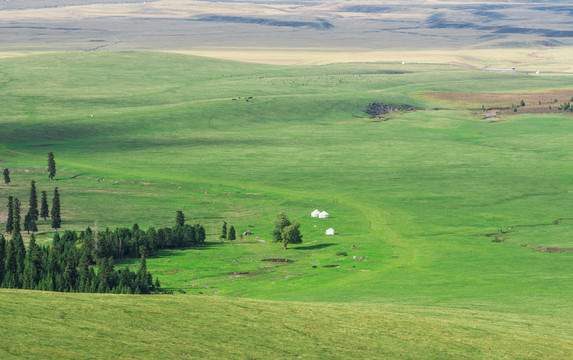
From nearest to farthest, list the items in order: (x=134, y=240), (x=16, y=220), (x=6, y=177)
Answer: (x=134, y=240), (x=16, y=220), (x=6, y=177)

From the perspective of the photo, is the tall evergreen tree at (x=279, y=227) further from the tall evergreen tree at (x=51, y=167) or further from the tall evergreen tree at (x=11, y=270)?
the tall evergreen tree at (x=51, y=167)

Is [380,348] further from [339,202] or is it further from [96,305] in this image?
[339,202]

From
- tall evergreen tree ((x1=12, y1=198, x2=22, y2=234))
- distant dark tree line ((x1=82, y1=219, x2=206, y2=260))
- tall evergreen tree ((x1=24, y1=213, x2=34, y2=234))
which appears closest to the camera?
distant dark tree line ((x1=82, y1=219, x2=206, y2=260))

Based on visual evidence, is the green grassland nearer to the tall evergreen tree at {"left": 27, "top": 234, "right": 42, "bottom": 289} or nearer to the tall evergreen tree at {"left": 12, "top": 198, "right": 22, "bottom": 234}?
the tall evergreen tree at {"left": 12, "top": 198, "right": 22, "bottom": 234}

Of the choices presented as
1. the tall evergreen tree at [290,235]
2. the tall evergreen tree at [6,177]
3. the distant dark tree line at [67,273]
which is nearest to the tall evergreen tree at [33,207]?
the distant dark tree line at [67,273]

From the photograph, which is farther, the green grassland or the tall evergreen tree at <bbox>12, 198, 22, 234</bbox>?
the tall evergreen tree at <bbox>12, 198, 22, 234</bbox>

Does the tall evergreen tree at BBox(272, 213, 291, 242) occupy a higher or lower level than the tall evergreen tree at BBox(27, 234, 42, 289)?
lower

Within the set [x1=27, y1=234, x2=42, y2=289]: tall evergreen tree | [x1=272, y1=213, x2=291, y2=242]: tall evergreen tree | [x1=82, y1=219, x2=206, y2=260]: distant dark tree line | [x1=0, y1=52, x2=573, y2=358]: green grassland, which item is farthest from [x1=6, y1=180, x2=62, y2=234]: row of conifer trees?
[x1=272, y1=213, x2=291, y2=242]: tall evergreen tree

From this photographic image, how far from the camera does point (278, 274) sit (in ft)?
357

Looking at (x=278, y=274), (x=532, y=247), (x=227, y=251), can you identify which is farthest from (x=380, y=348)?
(x=532, y=247)

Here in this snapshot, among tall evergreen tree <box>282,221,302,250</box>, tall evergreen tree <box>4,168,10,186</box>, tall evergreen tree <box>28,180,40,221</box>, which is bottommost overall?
tall evergreen tree <box>282,221,302,250</box>

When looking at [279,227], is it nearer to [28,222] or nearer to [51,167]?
[28,222]

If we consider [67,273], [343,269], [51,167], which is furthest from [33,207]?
[343,269]

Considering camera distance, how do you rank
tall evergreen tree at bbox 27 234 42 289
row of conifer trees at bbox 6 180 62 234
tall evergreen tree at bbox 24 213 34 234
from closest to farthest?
tall evergreen tree at bbox 27 234 42 289
row of conifer trees at bbox 6 180 62 234
tall evergreen tree at bbox 24 213 34 234
